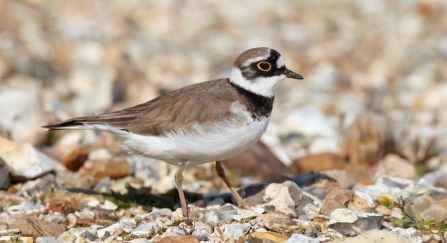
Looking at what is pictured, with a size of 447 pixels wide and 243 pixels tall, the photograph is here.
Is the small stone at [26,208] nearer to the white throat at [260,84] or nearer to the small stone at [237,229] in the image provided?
the small stone at [237,229]

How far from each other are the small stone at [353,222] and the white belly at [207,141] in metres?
1.13

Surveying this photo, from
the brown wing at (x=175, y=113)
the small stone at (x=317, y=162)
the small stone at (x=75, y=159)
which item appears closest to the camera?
the brown wing at (x=175, y=113)

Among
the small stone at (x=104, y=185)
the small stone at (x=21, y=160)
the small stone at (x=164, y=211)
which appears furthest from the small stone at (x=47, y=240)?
the small stone at (x=104, y=185)

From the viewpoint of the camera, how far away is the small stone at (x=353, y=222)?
16.5 feet

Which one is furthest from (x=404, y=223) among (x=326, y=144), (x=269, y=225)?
(x=326, y=144)

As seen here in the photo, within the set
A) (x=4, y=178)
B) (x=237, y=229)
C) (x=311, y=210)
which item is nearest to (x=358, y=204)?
(x=311, y=210)

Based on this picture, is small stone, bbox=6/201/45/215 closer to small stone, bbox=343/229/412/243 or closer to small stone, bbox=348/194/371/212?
small stone, bbox=348/194/371/212

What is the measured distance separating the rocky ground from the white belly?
0.52 meters

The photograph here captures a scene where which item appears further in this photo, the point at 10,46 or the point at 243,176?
the point at 10,46

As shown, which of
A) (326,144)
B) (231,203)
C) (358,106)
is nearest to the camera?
(231,203)

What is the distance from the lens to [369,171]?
8.05m

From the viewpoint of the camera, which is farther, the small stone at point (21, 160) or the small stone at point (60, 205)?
the small stone at point (21, 160)

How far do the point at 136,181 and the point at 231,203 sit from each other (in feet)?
4.64

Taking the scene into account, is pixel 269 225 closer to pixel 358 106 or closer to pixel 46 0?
pixel 358 106
